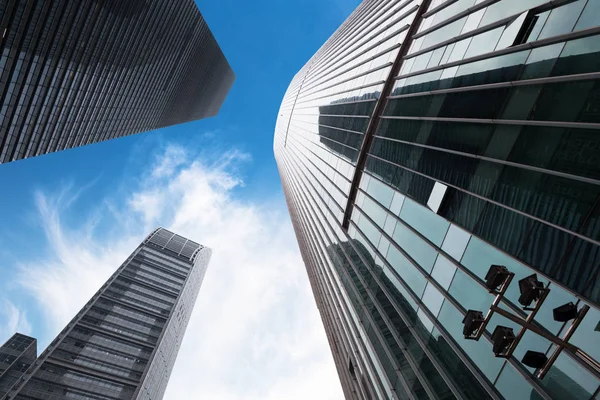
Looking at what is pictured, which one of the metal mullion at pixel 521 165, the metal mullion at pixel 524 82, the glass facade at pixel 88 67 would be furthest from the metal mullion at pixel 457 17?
the glass facade at pixel 88 67

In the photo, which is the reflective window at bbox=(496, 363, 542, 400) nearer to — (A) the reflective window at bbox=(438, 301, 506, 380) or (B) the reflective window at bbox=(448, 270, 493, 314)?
(A) the reflective window at bbox=(438, 301, 506, 380)

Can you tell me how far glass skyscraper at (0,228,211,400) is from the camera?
87.5 metres

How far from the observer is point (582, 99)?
10625 millimetres

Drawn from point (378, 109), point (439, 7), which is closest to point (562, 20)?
point (439, 7)

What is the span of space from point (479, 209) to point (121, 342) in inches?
4344

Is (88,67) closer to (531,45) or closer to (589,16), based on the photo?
(531,45)

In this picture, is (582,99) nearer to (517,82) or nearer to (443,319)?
(517,82)

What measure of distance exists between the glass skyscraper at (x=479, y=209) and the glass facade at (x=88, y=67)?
54.8 meters

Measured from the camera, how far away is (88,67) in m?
72.9

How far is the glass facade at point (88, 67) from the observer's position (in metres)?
56.8

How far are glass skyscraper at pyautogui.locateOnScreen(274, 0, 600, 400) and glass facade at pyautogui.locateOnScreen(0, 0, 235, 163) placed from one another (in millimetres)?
54810

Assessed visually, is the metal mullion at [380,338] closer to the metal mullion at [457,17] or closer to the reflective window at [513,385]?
the reflective window at [513,385]

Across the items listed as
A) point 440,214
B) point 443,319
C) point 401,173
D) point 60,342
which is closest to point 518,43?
point 440,214

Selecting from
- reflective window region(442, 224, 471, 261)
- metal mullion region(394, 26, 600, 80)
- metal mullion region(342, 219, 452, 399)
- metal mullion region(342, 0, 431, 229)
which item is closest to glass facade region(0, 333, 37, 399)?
metal mullion region(342, 0, 431, 229)
